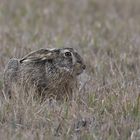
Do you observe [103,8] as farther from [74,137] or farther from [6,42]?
[74,137]

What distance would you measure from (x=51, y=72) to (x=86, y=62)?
1880 mm

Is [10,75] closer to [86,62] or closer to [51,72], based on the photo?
[51,72]

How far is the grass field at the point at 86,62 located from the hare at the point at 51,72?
0.76 feet

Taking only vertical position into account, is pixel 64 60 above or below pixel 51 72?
above

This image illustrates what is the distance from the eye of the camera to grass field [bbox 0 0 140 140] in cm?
639

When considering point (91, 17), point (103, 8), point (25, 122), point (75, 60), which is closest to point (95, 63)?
point (75, 60)

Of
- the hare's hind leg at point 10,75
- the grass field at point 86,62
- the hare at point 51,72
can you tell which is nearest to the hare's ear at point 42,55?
the hare at point 51,72

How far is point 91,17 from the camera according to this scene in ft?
44.4

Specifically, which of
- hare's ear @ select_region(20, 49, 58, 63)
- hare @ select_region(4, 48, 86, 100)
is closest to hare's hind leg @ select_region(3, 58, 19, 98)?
hare @ select_region(4, 48, 86, 100)

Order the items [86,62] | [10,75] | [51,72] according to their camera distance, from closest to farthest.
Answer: [51,72]
[10,75]
[86,62]

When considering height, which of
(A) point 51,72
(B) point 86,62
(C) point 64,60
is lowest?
(B) point 86,62

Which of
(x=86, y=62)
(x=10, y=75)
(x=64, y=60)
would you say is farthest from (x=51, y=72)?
(x=86, y=62)

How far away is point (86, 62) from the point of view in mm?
9359

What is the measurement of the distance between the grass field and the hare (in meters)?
0.23
